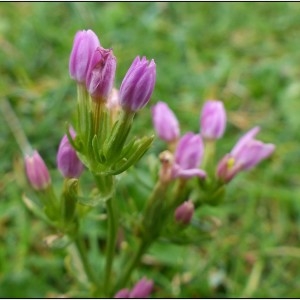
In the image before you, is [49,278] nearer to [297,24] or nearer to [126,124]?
[126,124]

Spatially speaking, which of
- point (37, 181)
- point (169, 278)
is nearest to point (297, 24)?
point (169, 278)

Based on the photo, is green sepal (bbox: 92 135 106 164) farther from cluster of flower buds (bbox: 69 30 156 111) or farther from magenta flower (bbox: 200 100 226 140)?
magenta flower (bbox: 200 100 226 140)

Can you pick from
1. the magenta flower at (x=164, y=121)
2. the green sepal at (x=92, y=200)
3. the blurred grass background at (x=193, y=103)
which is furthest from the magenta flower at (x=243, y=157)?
the blurred grass background at (x=193, y=103)

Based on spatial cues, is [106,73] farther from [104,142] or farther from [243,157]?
[243,157]

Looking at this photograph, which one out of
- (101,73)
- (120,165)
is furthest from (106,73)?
(120,165)

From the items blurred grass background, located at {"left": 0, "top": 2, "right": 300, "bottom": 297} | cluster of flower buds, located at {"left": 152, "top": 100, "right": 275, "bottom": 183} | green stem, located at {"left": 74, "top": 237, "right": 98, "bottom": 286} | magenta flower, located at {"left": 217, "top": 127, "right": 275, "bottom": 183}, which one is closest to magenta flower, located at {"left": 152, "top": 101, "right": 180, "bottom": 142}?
cluster of flower buds, located at {"left": 152, "top": 100, "right": 275, "bottom": 183}
